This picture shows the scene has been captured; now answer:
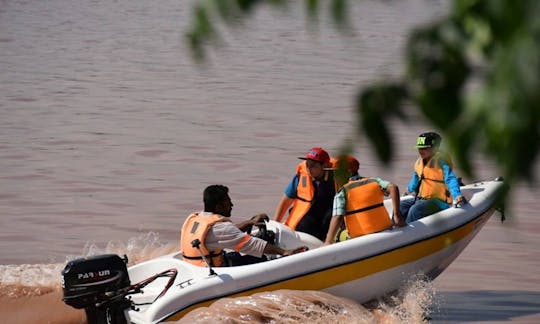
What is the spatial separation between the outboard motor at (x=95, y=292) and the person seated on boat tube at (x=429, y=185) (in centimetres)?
289

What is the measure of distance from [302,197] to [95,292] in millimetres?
2404

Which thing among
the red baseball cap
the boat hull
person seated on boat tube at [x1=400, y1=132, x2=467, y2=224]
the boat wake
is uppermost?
the red baseball cap

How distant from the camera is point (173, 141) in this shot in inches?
673

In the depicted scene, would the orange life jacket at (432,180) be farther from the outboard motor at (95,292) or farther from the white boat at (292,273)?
the outboard motor at (95,292)

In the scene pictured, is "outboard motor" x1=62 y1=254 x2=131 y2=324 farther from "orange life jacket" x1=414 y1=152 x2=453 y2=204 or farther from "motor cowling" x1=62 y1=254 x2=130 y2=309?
"orange life jacket" x1=414 y1=152 x2=453 y2=204

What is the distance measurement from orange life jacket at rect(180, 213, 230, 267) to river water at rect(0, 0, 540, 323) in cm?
36

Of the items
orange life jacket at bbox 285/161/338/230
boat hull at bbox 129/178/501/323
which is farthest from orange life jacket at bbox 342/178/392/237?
orange life jacket at bbox 285/161/338/230

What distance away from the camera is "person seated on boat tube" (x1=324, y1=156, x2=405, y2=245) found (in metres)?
8.00

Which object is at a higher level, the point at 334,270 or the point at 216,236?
the point at 216,236

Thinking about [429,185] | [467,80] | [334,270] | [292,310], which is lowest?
[292,310]

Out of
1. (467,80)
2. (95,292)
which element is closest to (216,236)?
(95,292)

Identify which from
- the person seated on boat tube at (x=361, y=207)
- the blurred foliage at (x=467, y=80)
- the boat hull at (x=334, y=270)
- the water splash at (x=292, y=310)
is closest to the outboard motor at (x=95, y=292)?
the boat hull at (x=334, y=270)

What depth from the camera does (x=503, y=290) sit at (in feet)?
32.5

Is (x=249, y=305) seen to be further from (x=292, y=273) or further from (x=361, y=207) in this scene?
(x=361, y=207)
